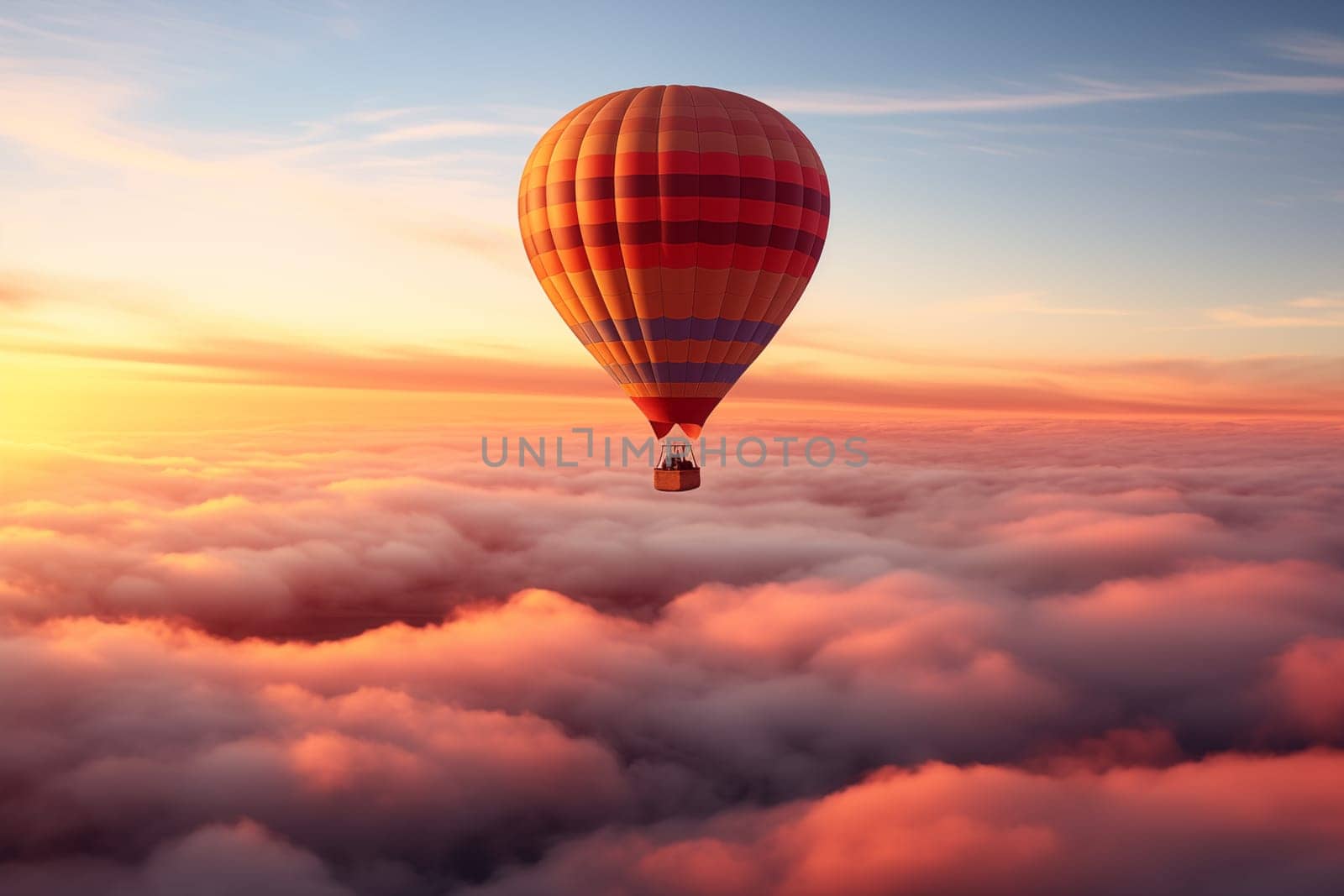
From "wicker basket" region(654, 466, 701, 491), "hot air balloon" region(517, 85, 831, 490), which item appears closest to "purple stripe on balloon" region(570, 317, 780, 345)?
"hot air balloon" region(517, 85, 831, 490)

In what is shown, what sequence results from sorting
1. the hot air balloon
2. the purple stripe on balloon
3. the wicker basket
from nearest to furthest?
1. the hot air balloon
2. the wicker basket
3. the purple stripe on balloon

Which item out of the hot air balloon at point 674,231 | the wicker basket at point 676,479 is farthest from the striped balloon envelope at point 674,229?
the wicker basket at point 676,479

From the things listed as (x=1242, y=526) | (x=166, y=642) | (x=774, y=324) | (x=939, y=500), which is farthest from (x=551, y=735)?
(x=1242, y=526)

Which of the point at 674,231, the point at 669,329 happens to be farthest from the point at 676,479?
the point at 674,231

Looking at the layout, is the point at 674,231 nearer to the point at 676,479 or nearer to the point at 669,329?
the point at 669,329

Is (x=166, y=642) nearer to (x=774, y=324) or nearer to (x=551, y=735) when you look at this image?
(x=551, y=735)

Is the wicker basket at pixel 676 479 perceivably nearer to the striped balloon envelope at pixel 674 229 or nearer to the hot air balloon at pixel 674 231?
the hot air balloon at pixel 674 231

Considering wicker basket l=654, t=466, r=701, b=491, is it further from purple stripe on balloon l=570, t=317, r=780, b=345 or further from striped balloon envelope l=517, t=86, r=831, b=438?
purple stripe on balloon l=570, t=317, r=780, b=345
